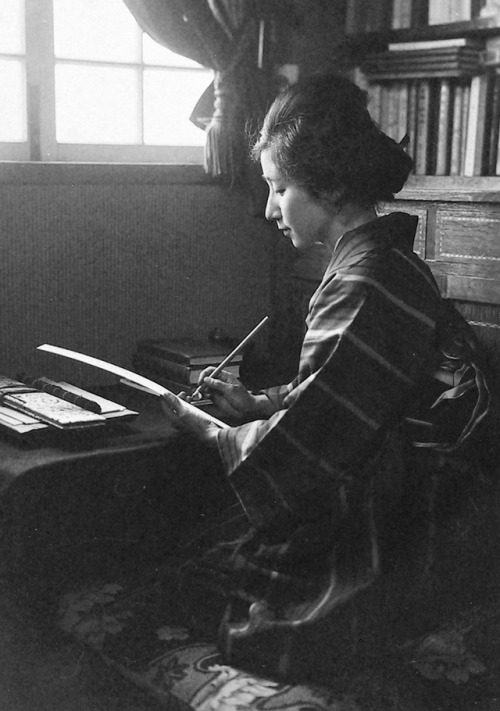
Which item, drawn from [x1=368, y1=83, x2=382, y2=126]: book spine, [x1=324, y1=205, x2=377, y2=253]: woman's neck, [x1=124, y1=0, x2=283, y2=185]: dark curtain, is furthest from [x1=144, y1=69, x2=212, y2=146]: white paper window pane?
[x1=324, y1=205, x2=377, y2=253]: woman's neck

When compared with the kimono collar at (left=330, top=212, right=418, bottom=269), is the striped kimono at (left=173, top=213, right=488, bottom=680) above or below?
below

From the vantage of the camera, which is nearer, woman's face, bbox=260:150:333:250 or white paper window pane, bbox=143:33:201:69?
woman's face, bbox=260:150:333:250

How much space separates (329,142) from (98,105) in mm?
1007

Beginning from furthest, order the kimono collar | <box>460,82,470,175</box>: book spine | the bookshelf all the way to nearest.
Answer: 1. <box>460,82,470,175</box>: book spine
2. the bookshelf
3. the kimono collar

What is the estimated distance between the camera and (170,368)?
2.07m

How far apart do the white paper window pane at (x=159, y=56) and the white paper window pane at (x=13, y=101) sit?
367mm

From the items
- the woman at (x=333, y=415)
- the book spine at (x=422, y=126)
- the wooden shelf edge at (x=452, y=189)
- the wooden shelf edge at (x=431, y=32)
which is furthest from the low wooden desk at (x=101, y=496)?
the wooden shelf edge at (x=431, y=32)

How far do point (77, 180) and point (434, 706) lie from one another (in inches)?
57.4

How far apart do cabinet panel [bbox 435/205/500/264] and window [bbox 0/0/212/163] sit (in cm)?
74

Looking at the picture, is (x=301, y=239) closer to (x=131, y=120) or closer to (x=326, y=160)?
(x=326, y=160)

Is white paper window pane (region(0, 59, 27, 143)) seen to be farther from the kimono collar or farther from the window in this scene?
the kimono collar

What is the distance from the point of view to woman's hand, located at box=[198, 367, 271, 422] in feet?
5.73

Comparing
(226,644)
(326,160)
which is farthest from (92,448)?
(326,160)

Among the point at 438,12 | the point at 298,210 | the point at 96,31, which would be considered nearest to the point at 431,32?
the point at 438,12
